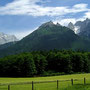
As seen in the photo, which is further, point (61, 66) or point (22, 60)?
point (61, 66)

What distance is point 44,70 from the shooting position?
15812 centimetres

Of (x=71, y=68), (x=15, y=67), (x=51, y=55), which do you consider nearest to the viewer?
(x=15, y=67)

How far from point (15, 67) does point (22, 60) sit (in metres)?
7.09

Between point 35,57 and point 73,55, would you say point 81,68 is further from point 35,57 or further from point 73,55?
point 35,57

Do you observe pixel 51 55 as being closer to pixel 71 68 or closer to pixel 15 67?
pixel 71 68

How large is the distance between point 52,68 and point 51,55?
12492mm

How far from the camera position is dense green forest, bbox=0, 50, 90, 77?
469 feet

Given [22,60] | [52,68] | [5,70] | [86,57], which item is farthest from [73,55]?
[5,70]

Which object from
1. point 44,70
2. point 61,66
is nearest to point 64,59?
point 61,66

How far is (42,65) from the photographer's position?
15325 centimetres

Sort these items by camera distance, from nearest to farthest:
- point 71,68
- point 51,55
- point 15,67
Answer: point 15,67 → point 71,68 → point 51,55

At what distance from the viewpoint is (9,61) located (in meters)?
151

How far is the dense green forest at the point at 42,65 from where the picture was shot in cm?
14293

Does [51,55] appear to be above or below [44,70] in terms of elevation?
above
